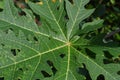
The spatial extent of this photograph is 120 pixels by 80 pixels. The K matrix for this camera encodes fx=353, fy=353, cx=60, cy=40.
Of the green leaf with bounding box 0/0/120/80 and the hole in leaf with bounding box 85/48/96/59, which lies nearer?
the green leaf with bounding box 0/0/120/80

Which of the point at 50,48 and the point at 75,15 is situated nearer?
the point at 50,48

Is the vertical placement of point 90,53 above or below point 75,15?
below

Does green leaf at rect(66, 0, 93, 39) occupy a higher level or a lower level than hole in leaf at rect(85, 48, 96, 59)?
higher

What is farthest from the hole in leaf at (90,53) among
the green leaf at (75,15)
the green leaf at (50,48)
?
the green leaf at (75,15)

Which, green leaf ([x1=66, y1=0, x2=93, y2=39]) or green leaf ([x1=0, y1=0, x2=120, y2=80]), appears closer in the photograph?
green leaf ([x1=0, y1=0, x2=120, y2=80])

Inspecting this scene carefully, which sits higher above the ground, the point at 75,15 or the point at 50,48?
the point at 75,15

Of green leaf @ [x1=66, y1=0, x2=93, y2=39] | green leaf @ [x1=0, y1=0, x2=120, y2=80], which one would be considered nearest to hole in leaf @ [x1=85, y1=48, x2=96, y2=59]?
green leaf @ [x1=0, y1=0, x2=120, y2=80]

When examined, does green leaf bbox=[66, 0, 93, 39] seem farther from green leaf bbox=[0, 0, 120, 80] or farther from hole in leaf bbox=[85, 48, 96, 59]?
hole in leaf bbox=[85, 48, 96, 59]

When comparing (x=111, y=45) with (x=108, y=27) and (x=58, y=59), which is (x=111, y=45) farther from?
(x=108, y=27)

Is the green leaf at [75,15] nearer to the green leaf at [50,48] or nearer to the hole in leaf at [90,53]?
the green leaf at [50,48]
